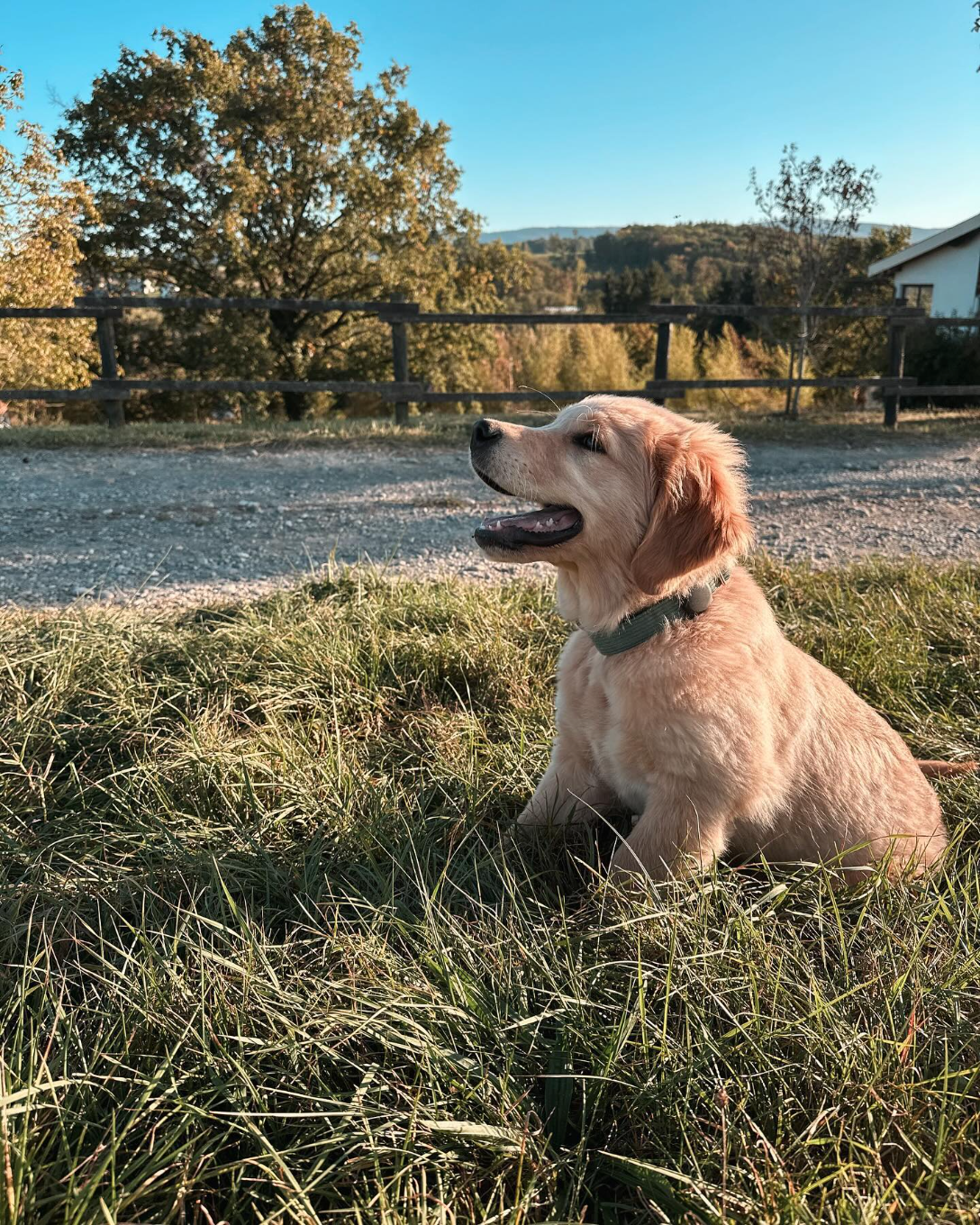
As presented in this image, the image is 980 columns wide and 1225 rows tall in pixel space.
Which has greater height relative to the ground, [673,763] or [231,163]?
[231,163]

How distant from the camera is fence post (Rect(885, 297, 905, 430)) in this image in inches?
460

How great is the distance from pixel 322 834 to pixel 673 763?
106cm

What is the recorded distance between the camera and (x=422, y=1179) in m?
1.31

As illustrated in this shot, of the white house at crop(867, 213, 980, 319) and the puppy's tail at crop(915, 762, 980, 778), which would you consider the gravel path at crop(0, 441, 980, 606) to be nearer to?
the puppy's tail at crop(915, 762, 980, 778)

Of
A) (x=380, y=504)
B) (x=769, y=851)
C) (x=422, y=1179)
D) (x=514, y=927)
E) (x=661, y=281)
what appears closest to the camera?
(x=422, y=1179)

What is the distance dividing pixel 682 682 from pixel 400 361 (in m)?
9.90

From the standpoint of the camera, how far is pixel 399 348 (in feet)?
36.2

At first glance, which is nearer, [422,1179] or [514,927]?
[422,1179]

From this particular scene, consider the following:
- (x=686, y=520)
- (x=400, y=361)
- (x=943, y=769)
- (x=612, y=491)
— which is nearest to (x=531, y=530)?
(x=612, y=491)

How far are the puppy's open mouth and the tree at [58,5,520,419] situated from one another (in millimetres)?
20785

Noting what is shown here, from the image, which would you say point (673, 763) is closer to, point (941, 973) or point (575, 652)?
point (575, 652)

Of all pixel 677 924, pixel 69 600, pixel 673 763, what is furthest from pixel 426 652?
pixel 69 600

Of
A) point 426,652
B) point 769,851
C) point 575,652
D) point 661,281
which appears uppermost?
point 661,281

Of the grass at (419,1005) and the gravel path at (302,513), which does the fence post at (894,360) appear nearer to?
the gravel path at (302,513)
